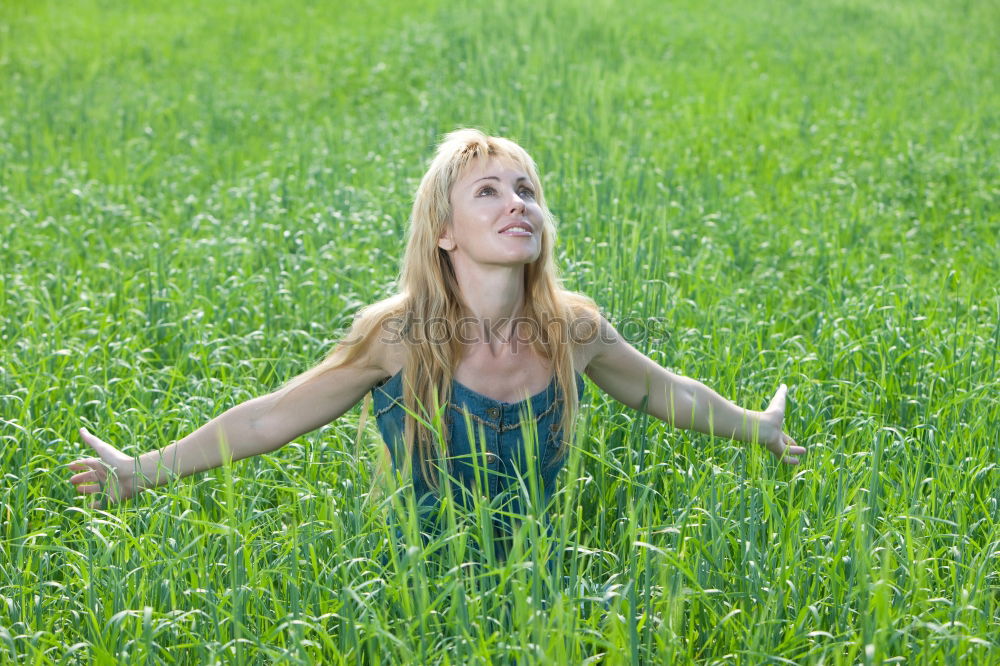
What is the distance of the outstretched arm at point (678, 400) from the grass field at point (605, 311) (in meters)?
0.11

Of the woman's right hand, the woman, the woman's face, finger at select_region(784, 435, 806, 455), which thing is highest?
the woman's face

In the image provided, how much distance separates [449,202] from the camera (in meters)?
2.73

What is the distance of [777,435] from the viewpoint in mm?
2930

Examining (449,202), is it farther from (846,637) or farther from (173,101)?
(173,101)

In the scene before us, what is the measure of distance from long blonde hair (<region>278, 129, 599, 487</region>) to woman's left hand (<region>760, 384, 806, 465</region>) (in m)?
0.57

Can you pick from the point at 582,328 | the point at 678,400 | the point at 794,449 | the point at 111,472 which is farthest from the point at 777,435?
the point at 111,472

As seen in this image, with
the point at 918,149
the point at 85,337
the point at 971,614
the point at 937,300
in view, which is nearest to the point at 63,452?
the point at 85,337

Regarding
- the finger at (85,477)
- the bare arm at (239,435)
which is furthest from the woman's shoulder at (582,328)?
the finger at (85,477)

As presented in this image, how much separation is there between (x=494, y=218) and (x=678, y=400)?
74 cm

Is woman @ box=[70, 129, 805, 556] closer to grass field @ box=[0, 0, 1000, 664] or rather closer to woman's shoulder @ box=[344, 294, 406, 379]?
woman's shoulder @ box=[344, 294, 406, 379]

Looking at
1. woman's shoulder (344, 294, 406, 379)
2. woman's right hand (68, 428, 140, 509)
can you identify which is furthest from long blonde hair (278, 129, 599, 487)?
woman's right hand (68, 428, 140, 509)

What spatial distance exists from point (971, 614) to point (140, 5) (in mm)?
17174

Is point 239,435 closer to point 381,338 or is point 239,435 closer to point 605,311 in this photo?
point 381,338

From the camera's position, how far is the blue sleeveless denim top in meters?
2.63
